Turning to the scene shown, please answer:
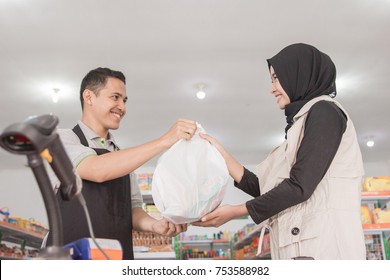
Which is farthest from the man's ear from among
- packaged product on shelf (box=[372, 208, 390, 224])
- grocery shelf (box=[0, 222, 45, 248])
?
packaged product on shelf (box=[372, 208, 390, 224])

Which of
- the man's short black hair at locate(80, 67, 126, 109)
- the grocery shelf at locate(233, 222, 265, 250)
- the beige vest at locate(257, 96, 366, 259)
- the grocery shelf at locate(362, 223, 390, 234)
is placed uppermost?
the man's short black hair at locate(80, 67, 126, 109)

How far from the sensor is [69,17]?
4.72 metres

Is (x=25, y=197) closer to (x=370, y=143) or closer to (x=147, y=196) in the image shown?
(x=147, y=196)

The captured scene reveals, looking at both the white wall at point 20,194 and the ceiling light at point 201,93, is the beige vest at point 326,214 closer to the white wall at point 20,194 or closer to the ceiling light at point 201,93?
the ceiling light at point 201,93

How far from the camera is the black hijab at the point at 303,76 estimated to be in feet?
6.83

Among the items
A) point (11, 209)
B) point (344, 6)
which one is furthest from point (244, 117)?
point (11, 209)

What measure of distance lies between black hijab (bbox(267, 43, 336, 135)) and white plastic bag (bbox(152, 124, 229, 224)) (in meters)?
0.43

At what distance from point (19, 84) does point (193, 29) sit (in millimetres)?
2713

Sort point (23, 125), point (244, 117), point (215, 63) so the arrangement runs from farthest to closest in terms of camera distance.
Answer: point (244, 117)
point (215, 63)
point (23, 125)

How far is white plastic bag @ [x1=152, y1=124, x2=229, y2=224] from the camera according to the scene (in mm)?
1819

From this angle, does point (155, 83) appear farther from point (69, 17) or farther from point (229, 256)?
point (229, 256)

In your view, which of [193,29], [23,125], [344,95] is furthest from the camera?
[344,95]

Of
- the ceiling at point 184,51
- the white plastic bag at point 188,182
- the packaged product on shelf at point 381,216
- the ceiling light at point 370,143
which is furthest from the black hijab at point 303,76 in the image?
the ceiling light at point 370,143

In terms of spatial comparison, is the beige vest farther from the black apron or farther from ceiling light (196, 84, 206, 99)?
ceiling light (196, 84, 206, 99)
